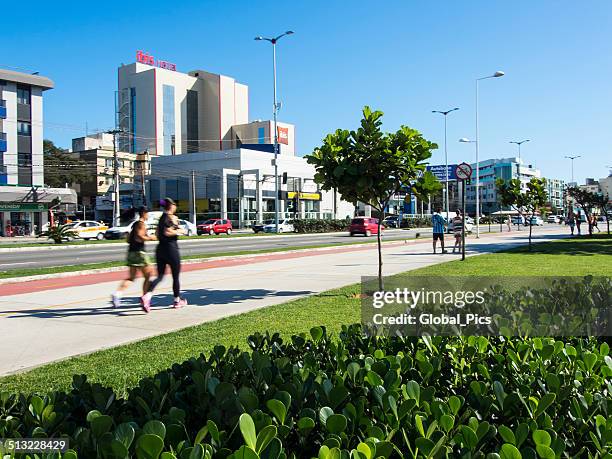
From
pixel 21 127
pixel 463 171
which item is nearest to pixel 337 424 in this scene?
pixel 463 171

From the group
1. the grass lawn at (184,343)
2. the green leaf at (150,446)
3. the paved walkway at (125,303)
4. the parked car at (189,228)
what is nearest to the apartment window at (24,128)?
the parked car at (189,228)

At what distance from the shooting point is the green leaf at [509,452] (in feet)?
5.61

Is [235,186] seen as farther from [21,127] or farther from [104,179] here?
[104,179]

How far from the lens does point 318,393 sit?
2.42 metres

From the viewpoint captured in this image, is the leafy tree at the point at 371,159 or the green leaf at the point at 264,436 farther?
the leafy tree at the point at 371,159

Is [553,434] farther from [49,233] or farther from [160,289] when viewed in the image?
[49,233]

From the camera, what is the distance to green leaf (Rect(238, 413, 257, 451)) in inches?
70.8

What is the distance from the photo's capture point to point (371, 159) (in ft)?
31.2

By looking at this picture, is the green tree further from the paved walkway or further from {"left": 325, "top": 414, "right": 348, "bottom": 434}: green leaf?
{"left": 325, "top": 414, "right": 348, "bottom": 434}: green leaf

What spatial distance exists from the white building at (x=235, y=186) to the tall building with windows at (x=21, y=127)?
19.3 metres

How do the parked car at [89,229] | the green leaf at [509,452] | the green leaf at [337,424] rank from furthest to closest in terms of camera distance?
the parked car at [89,229]
the green leaf at [337,424]
the green leaf at [509,452]

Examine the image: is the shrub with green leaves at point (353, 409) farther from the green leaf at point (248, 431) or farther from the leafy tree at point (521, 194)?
the leafy tree at point (521, 194)

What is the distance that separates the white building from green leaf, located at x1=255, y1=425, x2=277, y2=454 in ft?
220

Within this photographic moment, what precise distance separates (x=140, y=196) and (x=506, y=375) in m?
83.3
